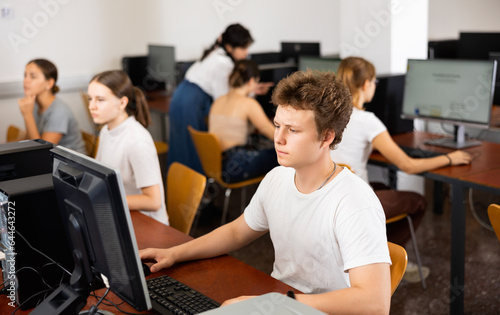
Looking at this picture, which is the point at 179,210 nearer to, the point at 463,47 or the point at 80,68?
the point at 80,68

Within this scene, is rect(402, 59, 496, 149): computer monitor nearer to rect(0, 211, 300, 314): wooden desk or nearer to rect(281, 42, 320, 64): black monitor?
rect(0, 211, 300, 314): wooden desk

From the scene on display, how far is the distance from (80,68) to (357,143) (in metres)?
3.24

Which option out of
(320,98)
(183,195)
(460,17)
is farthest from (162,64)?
(460,17)

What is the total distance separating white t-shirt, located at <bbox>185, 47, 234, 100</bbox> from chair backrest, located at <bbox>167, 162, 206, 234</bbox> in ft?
5.89

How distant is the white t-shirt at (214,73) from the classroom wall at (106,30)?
4.66ft

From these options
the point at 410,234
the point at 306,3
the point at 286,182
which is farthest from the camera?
the point at 306,3

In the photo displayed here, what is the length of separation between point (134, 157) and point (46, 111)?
1379 mm

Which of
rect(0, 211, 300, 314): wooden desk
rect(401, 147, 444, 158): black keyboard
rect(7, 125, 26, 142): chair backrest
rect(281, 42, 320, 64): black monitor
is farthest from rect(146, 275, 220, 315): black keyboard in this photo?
rect(281, 42, 320, 64): black monitor

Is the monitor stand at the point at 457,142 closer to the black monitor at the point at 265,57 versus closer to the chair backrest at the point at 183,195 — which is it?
the chair backrest at the point at 183,195

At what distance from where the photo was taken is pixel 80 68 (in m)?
5.18

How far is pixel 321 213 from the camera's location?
150cm

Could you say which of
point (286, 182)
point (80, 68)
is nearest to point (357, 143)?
point (286, 182)

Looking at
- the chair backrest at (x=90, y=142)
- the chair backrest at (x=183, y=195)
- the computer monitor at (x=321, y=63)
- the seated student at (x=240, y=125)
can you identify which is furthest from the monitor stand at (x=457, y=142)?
the chair backrest at (x=90, y=142)

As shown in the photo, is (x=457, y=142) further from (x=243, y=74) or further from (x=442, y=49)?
(x=442, y=49)
